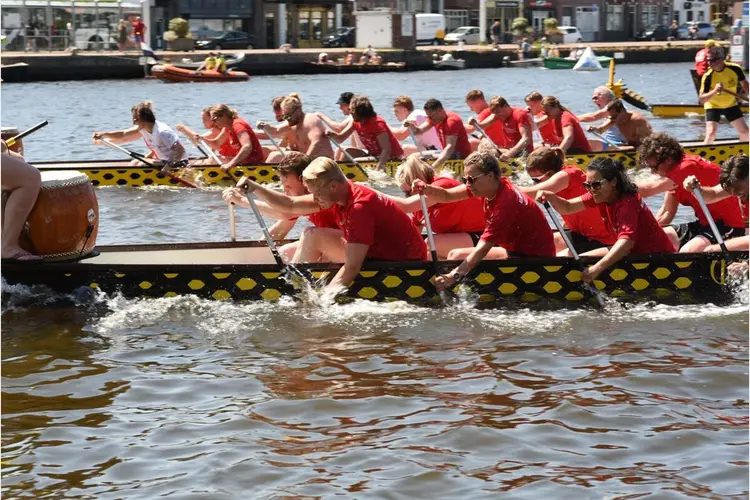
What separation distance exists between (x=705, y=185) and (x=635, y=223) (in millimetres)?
1196

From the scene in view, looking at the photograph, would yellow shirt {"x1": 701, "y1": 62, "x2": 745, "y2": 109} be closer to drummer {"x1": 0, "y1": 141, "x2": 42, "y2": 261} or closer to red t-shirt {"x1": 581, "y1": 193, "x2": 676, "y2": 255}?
red t-shirt {"x1": 581, "y1": 193, "x2": 676, "y2": 255}

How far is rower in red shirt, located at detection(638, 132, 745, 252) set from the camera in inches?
405

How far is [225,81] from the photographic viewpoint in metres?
49.7

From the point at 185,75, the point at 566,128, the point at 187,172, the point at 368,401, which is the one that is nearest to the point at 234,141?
the point at 187,172

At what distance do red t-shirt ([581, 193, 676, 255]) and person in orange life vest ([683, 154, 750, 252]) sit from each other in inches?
15.7

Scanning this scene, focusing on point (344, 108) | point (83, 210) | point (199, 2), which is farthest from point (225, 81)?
point (83, 210)

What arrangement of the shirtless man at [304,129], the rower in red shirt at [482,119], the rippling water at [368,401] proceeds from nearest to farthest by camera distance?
1. the rippling water at [368,401]
2. the shirtless man at [304,129]
3. the rower in red shirt at [482,119]

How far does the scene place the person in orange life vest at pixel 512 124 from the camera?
18.0 meters

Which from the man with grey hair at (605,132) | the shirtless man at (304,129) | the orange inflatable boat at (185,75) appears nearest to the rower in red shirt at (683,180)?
the shirtless man at (304,129)

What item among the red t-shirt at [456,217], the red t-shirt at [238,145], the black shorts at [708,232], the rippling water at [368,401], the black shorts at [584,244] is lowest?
the rippling water at [368,401]

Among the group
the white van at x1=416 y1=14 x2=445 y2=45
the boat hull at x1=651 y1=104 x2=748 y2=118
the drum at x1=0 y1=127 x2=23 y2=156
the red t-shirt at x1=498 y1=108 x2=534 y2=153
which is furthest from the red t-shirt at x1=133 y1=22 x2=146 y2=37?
the drum at x1=0 y1=127 x2=23 y2=156

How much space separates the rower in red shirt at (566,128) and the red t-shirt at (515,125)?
0.45m

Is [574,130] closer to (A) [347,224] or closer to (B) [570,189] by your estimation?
(B) [570,189]

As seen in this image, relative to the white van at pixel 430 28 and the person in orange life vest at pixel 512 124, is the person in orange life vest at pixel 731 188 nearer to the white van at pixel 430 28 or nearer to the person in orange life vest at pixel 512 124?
the person in orange life vest at pixel 512 124
